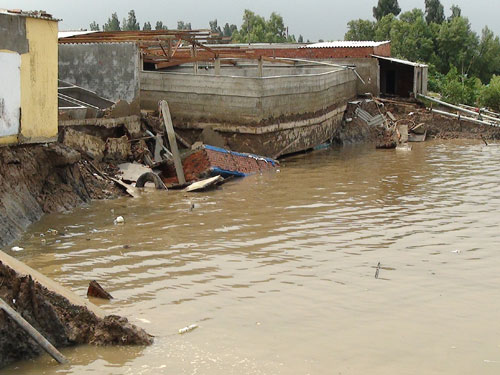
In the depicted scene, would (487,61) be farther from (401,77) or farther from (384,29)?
(401,77)

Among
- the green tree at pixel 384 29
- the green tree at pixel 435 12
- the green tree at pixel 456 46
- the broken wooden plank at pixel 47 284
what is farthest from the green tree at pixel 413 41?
the broken wooden plank at pixel 47 284

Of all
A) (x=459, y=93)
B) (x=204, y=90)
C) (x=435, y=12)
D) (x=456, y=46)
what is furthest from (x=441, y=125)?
(x=435, y=12)

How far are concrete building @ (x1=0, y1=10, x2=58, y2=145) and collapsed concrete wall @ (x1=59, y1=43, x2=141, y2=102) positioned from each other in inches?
183

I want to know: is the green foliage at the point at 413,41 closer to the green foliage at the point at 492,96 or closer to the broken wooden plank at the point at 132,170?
the green foliage at the point at 492,96

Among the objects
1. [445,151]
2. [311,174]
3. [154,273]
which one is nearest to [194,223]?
[154,273]

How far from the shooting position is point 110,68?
17.2 m

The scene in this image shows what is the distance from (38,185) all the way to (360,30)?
5195 cm

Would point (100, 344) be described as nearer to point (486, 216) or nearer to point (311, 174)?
point (486, 216)

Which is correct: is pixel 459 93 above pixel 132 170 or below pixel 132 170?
above

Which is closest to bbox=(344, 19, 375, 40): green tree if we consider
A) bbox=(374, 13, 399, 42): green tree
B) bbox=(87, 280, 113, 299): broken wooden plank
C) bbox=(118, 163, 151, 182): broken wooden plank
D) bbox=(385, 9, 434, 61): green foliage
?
bbox=(374, 13, 399, 42): green tree

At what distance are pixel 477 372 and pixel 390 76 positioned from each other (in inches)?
1021

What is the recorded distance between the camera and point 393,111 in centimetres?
2686

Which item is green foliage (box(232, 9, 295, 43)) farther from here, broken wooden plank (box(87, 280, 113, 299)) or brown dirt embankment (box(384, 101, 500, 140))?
broken wooden plank (box(87, 280, 113, 299))

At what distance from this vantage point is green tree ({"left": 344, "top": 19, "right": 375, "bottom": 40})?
199ft
